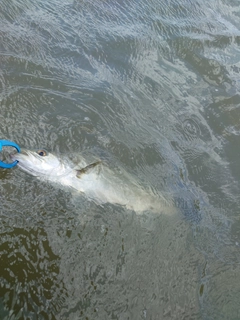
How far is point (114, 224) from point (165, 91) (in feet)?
11.0

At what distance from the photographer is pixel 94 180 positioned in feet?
14.2

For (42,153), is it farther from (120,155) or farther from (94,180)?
(120,155)

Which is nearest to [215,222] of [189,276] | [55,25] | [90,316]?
[189,276]

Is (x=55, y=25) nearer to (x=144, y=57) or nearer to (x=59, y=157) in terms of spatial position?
(x=144, y=57)

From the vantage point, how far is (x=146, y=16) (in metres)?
8.59

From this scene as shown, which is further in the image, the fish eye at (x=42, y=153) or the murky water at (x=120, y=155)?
the fish eye at (x=42, y=153)

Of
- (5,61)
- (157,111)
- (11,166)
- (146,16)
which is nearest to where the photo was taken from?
(11,166)

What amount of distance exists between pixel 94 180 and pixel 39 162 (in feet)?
2.30

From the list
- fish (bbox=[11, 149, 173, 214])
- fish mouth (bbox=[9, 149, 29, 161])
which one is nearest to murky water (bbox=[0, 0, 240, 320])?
fish (bbox=[11, 149, 173, 214])

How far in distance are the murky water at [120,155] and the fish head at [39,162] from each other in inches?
5.8

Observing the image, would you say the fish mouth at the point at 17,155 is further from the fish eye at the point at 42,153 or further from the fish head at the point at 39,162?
the fish eye at the point at 42,153

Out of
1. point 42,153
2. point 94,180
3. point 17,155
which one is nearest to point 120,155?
point 94,180

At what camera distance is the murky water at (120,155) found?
3.52 meters

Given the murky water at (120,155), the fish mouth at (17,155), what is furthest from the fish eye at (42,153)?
the murky water at (120,155)
